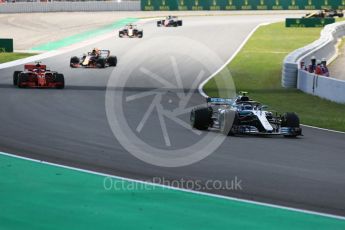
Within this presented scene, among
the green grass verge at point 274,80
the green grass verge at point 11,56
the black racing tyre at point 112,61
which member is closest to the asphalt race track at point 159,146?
the green grass verge at point 274,80

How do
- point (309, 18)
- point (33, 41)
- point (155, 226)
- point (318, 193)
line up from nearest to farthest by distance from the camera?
point (155, 226) < point (318, 193) < point (33, 41) < point (309, 18)

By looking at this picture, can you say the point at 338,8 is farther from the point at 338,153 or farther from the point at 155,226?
the point at 155,226

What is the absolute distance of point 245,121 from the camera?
52.9 ft

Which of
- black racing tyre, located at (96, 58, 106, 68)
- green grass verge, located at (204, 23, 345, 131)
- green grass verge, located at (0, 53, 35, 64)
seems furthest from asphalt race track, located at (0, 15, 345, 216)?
green grass verge, located at (0, 53, 35, 64)

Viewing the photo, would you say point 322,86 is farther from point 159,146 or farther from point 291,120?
point 159,146

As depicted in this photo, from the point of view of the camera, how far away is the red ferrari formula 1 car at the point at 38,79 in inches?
1005

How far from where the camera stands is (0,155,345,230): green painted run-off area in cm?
909

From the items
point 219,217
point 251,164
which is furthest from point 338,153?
point 219,217

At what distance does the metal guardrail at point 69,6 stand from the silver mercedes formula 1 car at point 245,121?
6287 cm

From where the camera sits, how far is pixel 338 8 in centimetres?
7612

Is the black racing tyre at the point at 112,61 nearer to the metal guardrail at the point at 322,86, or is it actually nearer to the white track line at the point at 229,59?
the white track line at the point at 229,59

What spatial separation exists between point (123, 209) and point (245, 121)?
681cm

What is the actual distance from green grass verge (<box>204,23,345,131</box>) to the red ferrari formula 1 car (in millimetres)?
5113

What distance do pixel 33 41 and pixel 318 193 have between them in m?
44.1
